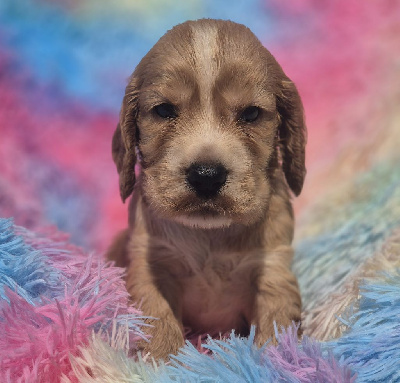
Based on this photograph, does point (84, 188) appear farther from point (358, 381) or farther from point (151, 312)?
point (358, 381)

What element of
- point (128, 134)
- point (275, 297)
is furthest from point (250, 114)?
point (275, 297)

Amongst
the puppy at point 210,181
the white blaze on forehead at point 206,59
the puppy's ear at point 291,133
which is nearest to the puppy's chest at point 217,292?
the puppy at point 210,181

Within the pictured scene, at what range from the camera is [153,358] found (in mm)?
1974

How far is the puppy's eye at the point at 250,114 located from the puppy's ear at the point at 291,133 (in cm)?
17

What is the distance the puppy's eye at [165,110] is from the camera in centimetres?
209

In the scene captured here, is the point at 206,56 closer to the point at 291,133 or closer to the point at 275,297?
the point at 291,133

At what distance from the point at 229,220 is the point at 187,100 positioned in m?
0.46

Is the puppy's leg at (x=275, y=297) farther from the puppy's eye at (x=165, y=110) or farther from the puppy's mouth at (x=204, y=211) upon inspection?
the puppy's eye at (x=165, y=110)

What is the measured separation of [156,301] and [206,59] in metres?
0.94

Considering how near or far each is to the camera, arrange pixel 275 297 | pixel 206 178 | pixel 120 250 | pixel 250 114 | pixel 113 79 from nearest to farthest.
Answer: pixel 206 178
pixel 250 114
pixel 275 297
pixel 120 250
pixel 113 79

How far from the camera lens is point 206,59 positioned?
2.02 metres

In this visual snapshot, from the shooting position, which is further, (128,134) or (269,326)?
(128,134)

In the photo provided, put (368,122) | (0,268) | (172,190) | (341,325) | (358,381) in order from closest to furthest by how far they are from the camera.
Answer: (358,381) → (172,190) → (0,268) → (341,325) → (368,122)

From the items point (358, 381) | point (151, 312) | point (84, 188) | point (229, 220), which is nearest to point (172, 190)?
point (229, 220)
